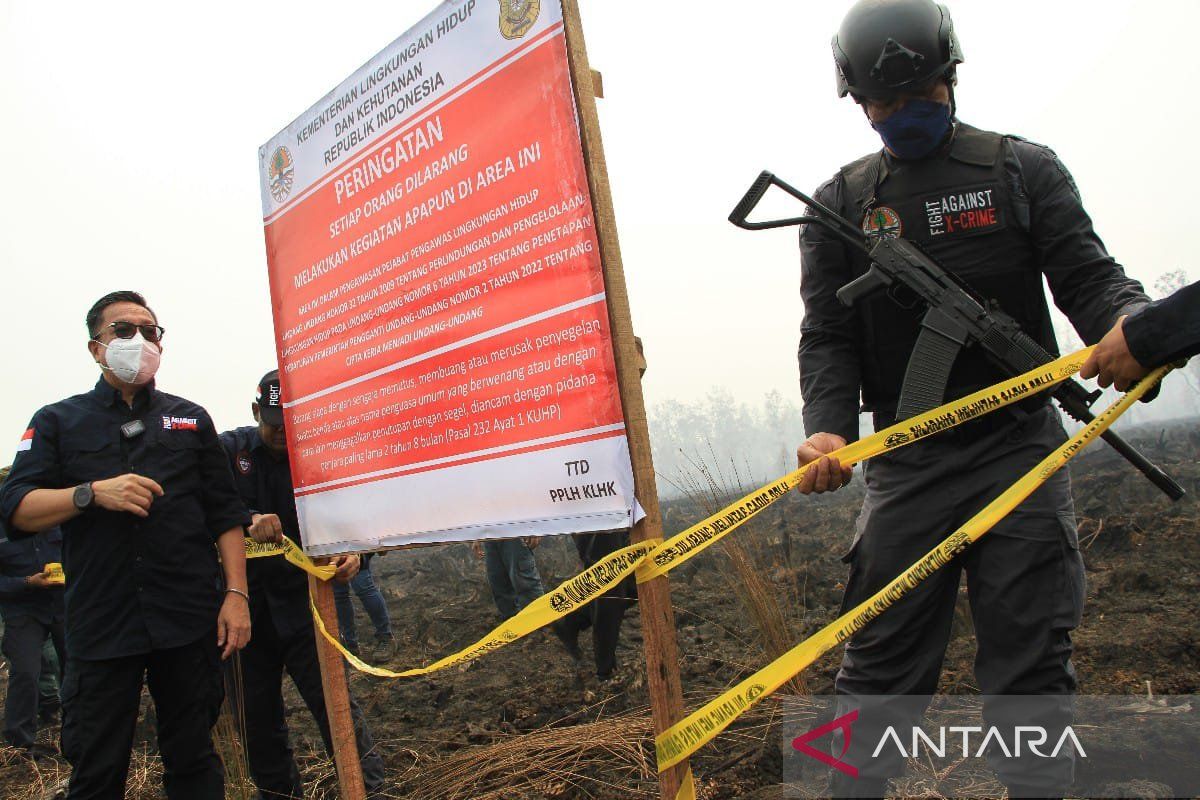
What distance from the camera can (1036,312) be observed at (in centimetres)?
203

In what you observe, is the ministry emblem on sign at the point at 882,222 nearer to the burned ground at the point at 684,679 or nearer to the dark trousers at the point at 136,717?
the burned ground at the point at 684,679

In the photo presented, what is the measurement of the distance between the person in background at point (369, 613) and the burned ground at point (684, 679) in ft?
0.67

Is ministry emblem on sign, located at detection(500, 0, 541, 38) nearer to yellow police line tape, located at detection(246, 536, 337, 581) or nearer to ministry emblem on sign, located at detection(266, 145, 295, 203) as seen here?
ministry emblem on sign, located at detection(266, 145, 295, 203)

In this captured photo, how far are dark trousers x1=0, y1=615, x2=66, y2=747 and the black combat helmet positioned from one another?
5389 millimetres

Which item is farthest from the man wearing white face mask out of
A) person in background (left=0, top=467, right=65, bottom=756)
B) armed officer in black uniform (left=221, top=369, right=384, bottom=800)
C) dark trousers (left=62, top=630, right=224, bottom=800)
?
person in background (left=0, top=467, right=65, bottom=756)

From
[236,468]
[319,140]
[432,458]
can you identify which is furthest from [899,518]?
[236,468]

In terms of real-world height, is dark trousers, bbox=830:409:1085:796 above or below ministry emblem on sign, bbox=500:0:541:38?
below

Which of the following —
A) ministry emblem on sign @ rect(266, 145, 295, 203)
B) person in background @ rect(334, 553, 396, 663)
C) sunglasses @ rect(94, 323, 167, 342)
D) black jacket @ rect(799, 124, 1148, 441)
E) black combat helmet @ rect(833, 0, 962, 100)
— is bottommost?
person in background @ rect(334, 553, 396, 663)

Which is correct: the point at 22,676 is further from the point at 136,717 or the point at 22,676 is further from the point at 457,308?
the point at 457,308

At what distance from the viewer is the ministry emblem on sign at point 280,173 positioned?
2.93 metres

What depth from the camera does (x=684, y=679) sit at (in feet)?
14.8

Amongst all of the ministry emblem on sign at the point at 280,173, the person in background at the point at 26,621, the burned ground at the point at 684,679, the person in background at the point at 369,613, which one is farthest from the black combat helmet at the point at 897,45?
the person in background at the point at 26,621

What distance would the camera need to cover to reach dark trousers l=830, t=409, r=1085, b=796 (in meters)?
1.72

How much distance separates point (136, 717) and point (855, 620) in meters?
2.23
